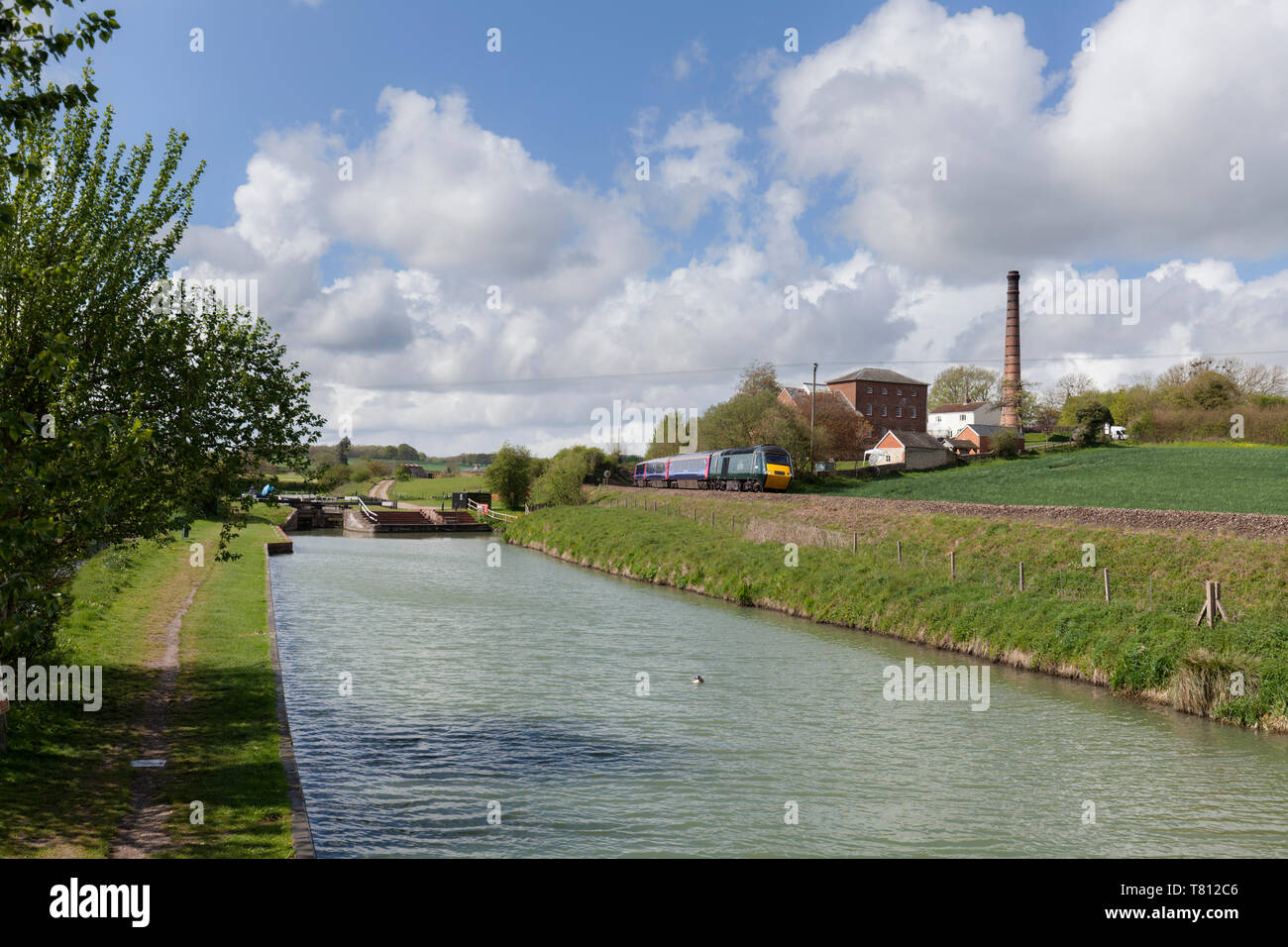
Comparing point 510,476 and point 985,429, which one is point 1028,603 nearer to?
point 510,476

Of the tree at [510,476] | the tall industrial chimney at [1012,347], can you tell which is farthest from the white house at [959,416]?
the tree at [510,476]

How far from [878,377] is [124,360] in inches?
4331

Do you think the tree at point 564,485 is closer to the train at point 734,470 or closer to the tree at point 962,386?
the train at point 734,470

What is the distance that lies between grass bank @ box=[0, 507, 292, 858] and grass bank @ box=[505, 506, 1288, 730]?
18.3 m

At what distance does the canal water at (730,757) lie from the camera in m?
12.5

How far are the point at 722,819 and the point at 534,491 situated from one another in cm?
6863

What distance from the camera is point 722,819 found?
1305cm

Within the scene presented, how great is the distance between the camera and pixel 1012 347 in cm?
10344

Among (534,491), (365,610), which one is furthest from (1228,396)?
(365,610)

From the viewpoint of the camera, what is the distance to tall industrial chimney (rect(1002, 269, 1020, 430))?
101m

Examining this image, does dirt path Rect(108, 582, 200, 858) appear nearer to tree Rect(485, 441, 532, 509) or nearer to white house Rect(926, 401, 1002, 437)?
tree Rect(485, 441, 532, 509)
